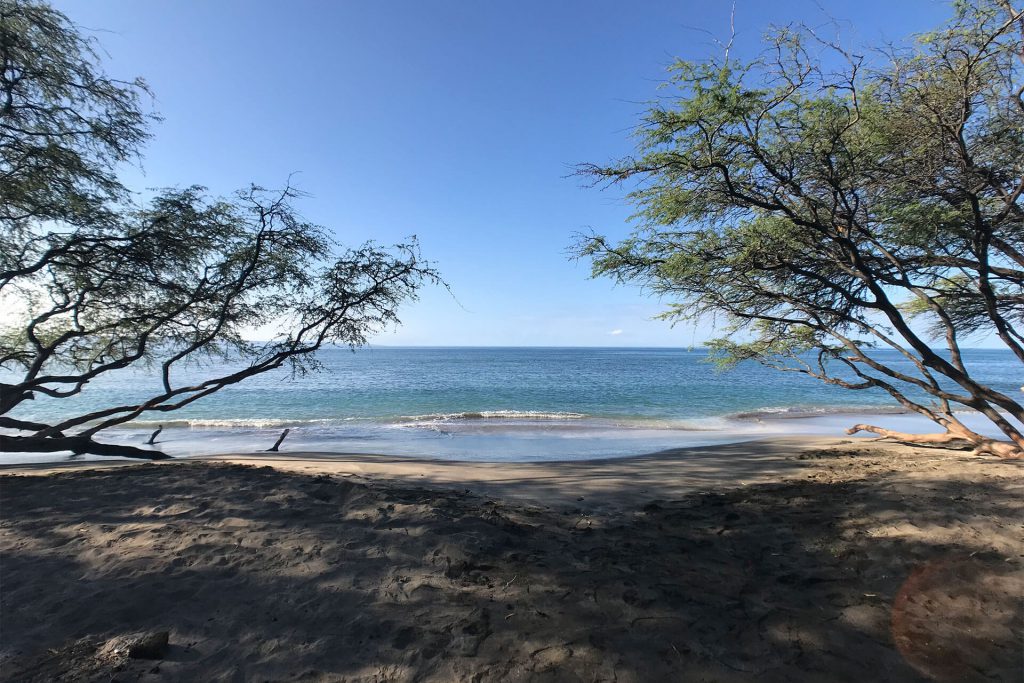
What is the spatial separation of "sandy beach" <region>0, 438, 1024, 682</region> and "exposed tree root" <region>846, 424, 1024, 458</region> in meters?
2.84

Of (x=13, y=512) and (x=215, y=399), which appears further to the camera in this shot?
(x=215, y=399)

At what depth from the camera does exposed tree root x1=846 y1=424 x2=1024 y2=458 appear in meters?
8.12

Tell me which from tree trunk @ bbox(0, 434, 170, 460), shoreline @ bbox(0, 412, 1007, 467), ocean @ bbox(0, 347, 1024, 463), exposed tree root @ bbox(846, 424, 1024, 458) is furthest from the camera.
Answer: ocean @ bbox(0, 347, 1024, 463)

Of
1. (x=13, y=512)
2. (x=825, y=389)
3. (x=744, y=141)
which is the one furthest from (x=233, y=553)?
(x=825, y=389)

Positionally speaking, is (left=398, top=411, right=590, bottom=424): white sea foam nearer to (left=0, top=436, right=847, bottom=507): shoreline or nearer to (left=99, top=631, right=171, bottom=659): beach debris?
(left=0, top=436, right=847, bottom=507): shoreline

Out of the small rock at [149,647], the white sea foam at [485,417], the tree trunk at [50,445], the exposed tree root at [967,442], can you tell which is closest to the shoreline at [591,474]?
the tree trunk at [50,445]

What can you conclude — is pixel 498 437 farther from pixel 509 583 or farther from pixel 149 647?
pixel 149 647

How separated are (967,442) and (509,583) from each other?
35.9ft

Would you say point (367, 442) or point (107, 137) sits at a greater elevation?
point (107, 137)

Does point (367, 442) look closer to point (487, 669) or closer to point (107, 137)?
point (107, 137)

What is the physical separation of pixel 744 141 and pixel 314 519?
23.0ft

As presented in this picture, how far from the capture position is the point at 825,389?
36.5 metres

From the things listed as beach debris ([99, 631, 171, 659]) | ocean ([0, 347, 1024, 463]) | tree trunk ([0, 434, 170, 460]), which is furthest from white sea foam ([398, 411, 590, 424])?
beach debris ([99, 631, 171, 659])

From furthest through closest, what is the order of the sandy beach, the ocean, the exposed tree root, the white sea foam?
the white sea foam → the ocean → the exposed tree root → the sandy beach
